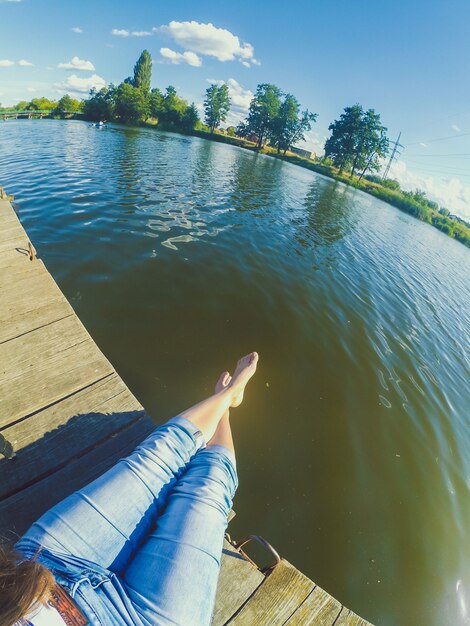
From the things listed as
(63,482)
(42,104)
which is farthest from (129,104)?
(63,482)

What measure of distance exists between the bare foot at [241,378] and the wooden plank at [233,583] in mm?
1336

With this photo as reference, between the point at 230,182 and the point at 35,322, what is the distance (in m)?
17.0

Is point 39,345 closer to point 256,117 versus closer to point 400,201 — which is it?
point 400,201

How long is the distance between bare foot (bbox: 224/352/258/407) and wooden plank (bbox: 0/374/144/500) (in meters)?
1.03

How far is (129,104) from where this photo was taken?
5669 centimetres

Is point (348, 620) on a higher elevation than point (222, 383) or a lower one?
lower

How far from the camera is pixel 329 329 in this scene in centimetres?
618

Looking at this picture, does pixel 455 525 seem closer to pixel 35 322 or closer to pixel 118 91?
pixel 35 322

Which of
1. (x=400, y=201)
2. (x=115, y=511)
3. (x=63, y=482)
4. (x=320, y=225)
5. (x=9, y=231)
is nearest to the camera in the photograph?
(x=115, y=511)

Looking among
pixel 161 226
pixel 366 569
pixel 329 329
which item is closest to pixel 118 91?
pixel 161 226

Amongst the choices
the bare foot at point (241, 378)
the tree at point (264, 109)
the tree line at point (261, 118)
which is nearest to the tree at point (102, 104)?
the tree line at point (261, 118)

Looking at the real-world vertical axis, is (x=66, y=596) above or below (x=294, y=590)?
above

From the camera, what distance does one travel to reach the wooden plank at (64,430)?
7.52 ft

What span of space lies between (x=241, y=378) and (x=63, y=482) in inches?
76.7
